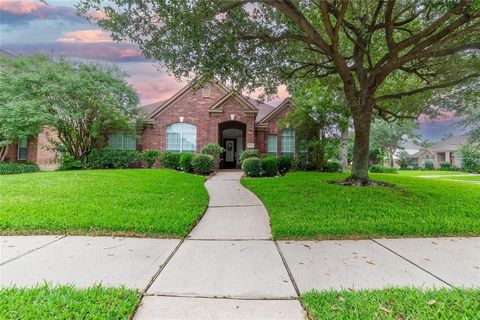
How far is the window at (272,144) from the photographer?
17125 millimetres

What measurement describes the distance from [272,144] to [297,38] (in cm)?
1018

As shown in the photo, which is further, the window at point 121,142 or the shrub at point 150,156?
the window at point 121,142

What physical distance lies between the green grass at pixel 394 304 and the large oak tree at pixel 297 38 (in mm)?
5458

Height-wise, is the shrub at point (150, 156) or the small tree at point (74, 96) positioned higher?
the small tree at point (74, 96)

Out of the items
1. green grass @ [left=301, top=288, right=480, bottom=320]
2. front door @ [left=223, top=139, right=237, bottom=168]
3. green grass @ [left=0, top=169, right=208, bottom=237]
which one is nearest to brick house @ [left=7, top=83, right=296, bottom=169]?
front door @ [left=223, top=139, right=237, bottom=168]

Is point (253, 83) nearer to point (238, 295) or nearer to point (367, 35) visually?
point (367, 35)

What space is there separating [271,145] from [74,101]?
1221cm

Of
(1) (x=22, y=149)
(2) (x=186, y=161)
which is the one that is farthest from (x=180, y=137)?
(1) (x=22, y=149)

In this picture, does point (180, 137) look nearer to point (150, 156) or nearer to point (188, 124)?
point (188, 124)

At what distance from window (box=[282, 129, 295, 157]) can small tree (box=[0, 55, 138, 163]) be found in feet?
33.1

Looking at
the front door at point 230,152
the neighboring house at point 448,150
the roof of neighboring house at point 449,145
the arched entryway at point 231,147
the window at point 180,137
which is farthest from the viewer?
the roof of neighboring house at point 449,145

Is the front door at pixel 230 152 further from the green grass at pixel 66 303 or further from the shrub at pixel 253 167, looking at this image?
the green grass at pixel 66 303

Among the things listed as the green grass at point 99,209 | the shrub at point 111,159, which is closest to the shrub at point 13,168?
the shrub at point 111,159

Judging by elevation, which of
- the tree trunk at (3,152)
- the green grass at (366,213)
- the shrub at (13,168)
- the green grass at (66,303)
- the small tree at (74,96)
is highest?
the small tree at (74,96)
